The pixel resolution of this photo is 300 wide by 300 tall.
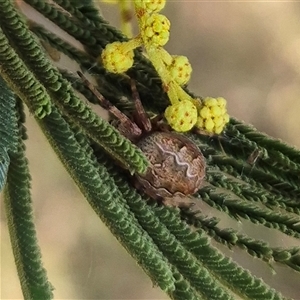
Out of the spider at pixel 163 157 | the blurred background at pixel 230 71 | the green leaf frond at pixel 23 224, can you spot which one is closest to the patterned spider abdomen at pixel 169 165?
the spider at pixel 163 157

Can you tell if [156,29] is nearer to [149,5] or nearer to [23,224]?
[149,5]

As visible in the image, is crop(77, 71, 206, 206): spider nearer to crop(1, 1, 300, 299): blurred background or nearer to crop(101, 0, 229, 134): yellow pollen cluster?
crop(101, 0, 229, 134): yellow pollen cluster

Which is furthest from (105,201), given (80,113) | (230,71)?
(230,71)

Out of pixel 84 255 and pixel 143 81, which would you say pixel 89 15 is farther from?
pixel 84 255

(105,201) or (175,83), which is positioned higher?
(175,83)

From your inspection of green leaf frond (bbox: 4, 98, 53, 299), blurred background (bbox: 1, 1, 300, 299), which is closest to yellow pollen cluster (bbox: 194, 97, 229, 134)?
green leaf frond (bbox: 4, 98, 53, 299)

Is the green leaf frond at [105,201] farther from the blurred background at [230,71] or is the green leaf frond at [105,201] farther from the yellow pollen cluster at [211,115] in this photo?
the blurred background at [230,71]
